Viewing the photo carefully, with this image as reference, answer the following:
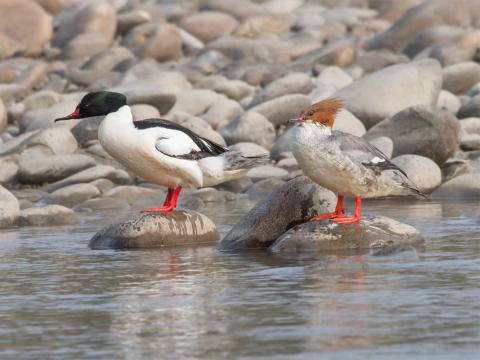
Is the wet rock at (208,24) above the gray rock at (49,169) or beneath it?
above

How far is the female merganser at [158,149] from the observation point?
12.0 meters

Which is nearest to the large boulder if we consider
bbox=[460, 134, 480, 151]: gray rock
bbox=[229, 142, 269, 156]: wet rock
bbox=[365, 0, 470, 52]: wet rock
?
bbox=[460, 134, 480, 151]: gray rock

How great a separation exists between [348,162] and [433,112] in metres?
8.10

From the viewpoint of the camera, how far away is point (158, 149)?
12.1m

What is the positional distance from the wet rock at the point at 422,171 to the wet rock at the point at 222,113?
214 inches

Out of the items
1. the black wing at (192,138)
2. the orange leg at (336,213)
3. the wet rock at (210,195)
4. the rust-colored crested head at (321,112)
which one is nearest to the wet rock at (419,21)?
the wet rock at (210,195)

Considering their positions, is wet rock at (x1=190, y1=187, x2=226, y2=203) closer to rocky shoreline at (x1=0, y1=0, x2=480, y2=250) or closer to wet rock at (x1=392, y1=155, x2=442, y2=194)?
rocky shoreline at (x1=0, y1=0, x2=480, y2=250)

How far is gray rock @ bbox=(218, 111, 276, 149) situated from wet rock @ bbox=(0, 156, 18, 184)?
353 cm

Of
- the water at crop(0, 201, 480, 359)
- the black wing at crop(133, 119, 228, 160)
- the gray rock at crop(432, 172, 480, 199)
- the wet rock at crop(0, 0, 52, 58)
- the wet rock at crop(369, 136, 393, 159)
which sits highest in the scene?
the wet rock at crop(0, 0, 52, 58)

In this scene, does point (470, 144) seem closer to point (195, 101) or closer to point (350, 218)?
point (195, 101)

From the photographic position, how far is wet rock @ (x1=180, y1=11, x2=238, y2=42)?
118 ft

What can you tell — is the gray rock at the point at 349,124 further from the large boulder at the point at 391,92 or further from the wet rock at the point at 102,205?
the wet rock at the point at 102,205

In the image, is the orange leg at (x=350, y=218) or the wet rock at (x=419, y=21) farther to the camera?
the wet rock at (x=419, y=21)

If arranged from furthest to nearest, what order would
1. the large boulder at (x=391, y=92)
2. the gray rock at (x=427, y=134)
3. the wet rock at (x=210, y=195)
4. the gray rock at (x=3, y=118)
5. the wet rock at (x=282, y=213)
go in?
the gray rock at (x=3, y=118), the large boulder at (x=391, y=92), the gray rock at (x=427, y=134), the wet rock at (x=210, y=195), the wet rock at (x=282, y=213)
